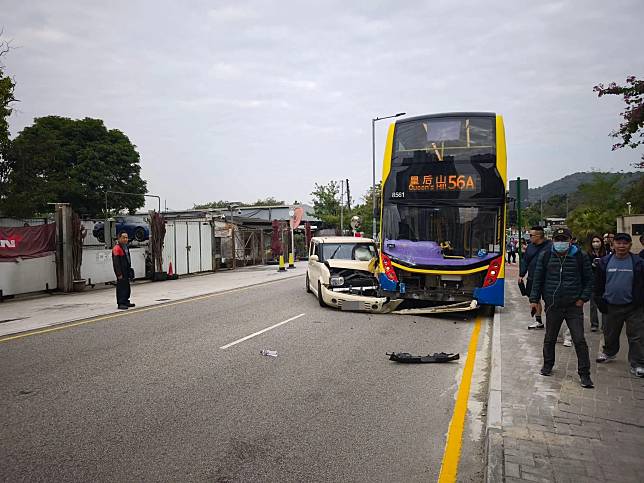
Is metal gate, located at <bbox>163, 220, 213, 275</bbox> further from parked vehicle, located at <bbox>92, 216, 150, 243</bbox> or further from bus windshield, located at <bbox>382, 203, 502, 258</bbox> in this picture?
bus windshield, located at <bbox>382, 203, 502, 258</bbox>

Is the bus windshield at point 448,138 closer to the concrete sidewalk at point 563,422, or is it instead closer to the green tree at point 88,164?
the concrete sidewalk at point 563,422

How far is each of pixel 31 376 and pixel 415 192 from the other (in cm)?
795

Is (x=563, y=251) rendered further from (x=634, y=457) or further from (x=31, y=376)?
(x=31, y=376)

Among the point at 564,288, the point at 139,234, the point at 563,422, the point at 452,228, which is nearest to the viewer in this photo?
the point at 563,422

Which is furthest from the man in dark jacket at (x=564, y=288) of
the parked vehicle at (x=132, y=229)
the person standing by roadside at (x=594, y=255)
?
the parked vehicle at (x=132, y=229)

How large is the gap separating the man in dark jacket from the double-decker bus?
4415 mm

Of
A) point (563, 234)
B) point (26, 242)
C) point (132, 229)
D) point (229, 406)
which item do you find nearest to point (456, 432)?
point (229, 406)

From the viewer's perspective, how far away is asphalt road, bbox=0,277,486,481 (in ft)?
12.6

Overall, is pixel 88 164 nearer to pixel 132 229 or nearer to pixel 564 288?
pixel 132 229

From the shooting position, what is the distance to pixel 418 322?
10250mm

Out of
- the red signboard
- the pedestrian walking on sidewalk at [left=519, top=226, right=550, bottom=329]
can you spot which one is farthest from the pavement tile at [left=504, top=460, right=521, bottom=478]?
the red signboard

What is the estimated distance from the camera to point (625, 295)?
6.08 m

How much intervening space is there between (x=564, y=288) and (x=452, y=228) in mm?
4950

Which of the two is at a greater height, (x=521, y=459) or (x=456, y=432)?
(x=521, y=459)
